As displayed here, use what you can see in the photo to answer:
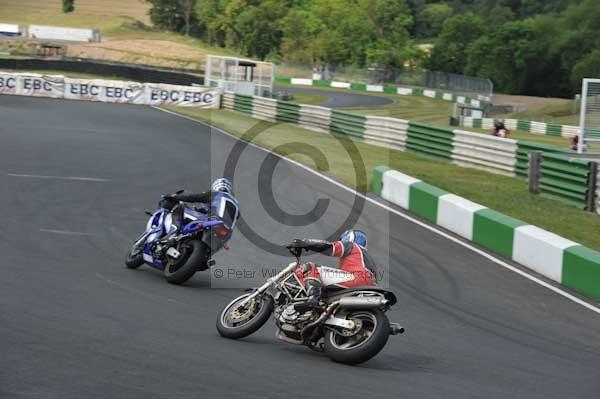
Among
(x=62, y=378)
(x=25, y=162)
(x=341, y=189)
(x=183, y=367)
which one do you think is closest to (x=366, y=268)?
(x=183, y=367)

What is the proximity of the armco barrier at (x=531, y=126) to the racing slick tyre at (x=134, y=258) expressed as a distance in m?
37.7

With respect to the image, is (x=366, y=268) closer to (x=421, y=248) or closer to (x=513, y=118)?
(x=421, y=248)

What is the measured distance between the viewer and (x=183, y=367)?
6809 mm

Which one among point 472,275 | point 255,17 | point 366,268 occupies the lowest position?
point 472,275

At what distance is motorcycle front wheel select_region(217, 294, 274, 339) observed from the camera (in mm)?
7797

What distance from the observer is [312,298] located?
24.9 feet

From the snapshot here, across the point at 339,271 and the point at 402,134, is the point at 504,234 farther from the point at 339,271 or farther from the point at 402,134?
the point at 402,134

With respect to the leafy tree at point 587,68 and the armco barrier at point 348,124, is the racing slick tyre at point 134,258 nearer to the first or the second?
the armco barrier at point 348,124

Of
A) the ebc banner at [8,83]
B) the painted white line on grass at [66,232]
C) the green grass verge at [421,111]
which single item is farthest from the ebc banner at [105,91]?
Answer: the painted white line on grass at [66,232]

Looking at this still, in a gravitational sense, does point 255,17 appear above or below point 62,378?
above

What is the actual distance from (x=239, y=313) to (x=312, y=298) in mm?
807

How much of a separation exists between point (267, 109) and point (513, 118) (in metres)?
23.3

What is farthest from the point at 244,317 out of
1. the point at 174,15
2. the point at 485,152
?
the point at 174,15

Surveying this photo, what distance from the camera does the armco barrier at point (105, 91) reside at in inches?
1633
